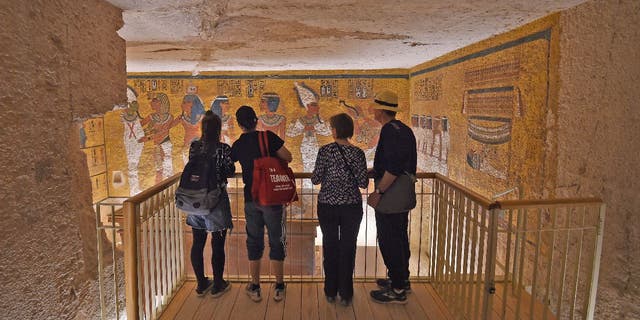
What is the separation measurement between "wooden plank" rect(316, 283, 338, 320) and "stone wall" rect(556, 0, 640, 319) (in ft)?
5.11

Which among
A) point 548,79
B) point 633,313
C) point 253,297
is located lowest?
point 253,297

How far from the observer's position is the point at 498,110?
3.77 meters

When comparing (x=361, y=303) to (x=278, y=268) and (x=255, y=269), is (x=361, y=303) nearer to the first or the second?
(x=278, y=268)

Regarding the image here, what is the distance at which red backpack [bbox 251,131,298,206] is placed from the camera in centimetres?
256

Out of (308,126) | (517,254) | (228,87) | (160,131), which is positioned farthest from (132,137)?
(517,254)

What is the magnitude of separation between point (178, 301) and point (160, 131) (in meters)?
5.19

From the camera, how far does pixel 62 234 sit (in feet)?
6.47

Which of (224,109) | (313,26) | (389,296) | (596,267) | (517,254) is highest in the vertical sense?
(313,26)

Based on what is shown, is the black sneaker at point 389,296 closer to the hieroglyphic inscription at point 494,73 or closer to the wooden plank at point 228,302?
the wooden plank at point 228,302

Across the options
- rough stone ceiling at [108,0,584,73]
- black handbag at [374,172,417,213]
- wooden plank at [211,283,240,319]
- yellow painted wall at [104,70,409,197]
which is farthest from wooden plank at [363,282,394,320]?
yellow painted wall at [104,70,409,197]

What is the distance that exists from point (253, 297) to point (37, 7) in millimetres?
2076

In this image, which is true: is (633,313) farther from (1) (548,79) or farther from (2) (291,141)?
(2) (291,141)

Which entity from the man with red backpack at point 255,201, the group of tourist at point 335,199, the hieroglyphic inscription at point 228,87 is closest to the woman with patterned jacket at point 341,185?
the group of tourist at point 335,199

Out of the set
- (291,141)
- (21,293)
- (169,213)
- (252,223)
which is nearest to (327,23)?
(252,223)
